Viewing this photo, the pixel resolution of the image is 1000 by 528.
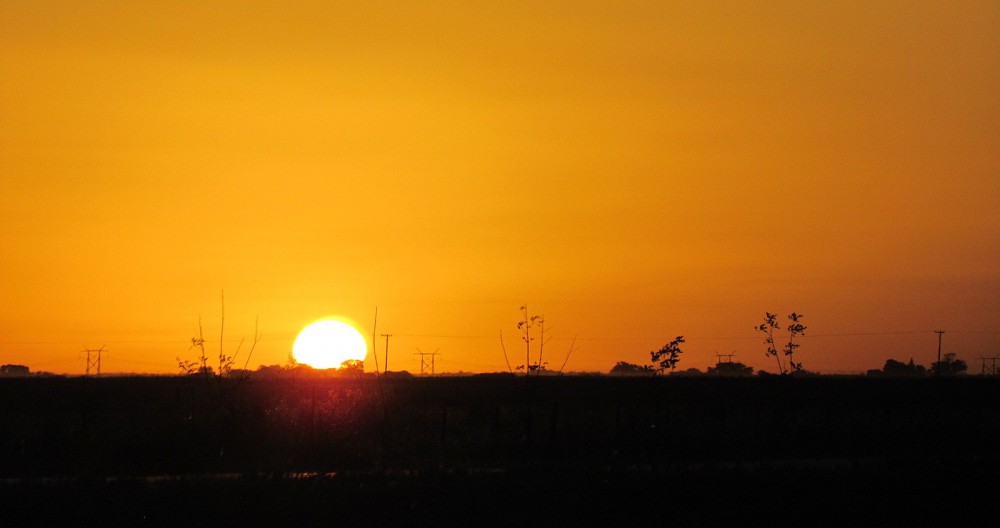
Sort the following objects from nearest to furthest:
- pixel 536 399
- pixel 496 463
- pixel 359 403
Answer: pixel 496 463 → pixel 536 399 → pixel 359 403

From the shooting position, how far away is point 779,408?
41.4 meters

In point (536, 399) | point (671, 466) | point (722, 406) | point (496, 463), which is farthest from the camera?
point (722, 406)

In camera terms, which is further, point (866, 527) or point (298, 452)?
point (298, 452)

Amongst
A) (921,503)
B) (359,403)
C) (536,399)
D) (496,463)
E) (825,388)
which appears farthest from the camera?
(825,388)

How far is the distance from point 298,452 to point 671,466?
1050cm

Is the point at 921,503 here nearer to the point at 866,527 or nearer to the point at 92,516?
the point at 866,527

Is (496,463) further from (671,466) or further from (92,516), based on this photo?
(92,516)

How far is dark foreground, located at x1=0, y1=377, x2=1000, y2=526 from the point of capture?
19875 millimetres

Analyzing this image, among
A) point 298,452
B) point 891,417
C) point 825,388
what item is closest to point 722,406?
point 891,417

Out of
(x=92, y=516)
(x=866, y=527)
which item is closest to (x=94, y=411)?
(x=92, y=516)

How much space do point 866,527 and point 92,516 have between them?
14.0m

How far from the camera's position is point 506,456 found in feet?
100.0

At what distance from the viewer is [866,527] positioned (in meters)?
19.1

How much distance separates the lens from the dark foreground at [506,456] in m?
19.9
